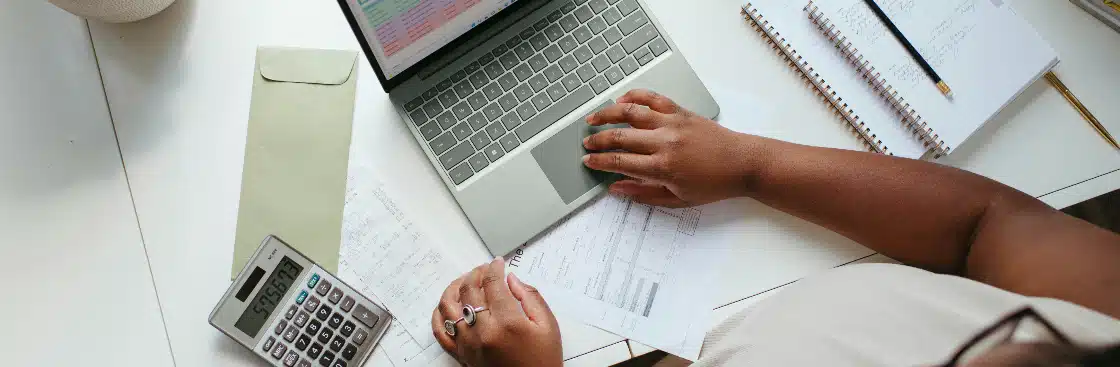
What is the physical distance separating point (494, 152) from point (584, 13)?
0.18 metres

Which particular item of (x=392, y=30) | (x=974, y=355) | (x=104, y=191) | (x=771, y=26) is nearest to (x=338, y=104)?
(x=392, y=30)

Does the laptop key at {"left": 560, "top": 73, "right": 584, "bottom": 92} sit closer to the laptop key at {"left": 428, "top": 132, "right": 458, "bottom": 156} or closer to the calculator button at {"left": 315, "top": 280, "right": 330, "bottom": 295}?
the laptop key at {"left": 428, "top": 132, "right": 458, "bottom": 156}

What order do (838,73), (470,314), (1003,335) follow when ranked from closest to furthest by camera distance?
(1003,335)
(470,314)
(838,73)

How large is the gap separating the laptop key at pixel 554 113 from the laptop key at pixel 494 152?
0.08 ft

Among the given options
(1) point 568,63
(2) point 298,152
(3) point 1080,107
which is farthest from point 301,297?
(3) point 1080,107

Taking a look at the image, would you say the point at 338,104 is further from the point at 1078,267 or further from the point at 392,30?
the point at 1078,267

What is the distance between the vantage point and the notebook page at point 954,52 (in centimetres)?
74

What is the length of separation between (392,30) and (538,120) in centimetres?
17

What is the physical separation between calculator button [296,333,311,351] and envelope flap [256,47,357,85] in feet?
0.86

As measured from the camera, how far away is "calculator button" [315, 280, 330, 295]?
67 cm

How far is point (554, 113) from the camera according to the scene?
2.37 feet

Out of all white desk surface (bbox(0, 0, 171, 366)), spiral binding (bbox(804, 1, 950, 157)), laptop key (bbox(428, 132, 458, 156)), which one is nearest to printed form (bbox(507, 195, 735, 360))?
laptop key (bbox(428, 132, 458, 156))

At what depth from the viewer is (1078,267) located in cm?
57

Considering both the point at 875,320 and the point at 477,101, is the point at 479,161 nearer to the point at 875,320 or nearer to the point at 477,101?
the point at 477,101
